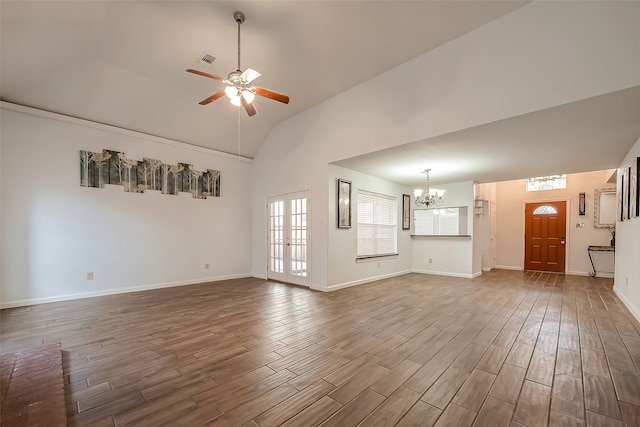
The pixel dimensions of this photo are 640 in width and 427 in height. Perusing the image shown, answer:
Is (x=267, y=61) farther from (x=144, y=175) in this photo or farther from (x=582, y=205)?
(x=582, y=205)

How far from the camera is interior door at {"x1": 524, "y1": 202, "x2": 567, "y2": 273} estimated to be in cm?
752

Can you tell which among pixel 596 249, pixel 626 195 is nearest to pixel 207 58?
pixel 626 195

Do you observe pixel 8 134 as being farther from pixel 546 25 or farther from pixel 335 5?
pixel 546 25

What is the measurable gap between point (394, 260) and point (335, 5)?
18.7 ft

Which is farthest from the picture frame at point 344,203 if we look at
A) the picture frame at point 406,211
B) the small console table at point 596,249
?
the small console table at point 596,249

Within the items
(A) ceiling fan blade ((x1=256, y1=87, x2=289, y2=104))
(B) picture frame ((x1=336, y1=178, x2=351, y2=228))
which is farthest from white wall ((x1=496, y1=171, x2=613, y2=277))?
(A) ceiling fan blade ((x1=256, y1=87, x2=289, y2=104))

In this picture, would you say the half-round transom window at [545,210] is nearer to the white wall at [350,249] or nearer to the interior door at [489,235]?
the interior door at [489,235]

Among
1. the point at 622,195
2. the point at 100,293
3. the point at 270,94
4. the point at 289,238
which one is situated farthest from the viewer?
the point at 289,238

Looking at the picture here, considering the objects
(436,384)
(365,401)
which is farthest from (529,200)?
(365,401)

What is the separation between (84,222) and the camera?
464cm

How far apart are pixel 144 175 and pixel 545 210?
10766 mm

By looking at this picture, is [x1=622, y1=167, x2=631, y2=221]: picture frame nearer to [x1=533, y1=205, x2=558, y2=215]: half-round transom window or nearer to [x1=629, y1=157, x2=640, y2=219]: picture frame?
[x1=629, y1=157, x2=640, y2=219]: picture frame

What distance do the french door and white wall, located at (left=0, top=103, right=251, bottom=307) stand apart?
1350 mm

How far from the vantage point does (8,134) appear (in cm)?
407
